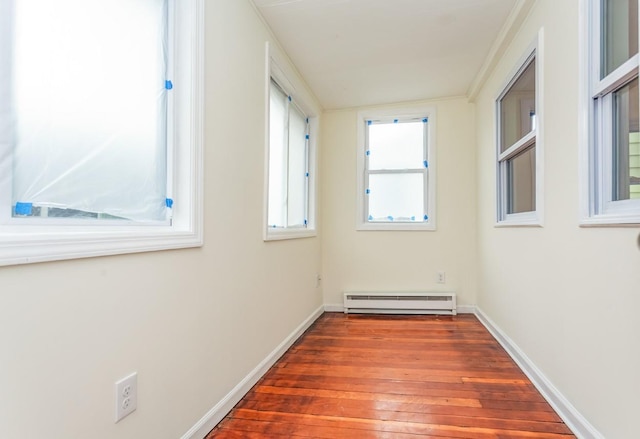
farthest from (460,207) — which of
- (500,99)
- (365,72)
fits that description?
(365,72)

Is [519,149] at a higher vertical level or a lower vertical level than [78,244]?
higher

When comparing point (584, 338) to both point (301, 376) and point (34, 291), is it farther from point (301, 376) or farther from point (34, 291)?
point (34, 291)

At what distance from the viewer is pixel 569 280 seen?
5.21ft

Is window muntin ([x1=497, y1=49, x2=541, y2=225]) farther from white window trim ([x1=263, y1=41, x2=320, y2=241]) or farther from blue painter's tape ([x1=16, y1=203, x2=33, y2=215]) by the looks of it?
blue painter's tape ([x1=16, y1=203, x2=33, y2=215])

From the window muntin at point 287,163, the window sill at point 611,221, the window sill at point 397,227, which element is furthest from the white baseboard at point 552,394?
the window muntin at point 287,163

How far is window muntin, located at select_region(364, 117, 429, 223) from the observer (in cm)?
371

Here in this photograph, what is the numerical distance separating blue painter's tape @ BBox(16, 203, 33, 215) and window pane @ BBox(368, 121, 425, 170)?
3.25 m

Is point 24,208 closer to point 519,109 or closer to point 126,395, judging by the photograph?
point 126,395

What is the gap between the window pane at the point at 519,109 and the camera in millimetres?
2161

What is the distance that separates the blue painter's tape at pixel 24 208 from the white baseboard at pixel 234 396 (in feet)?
3.35

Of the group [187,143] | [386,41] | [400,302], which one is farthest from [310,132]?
[187,143]

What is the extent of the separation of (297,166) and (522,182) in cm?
184

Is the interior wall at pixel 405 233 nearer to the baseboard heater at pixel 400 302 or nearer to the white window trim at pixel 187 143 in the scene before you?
the baseboard heater at pixel 400 302

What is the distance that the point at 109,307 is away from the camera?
102cm
